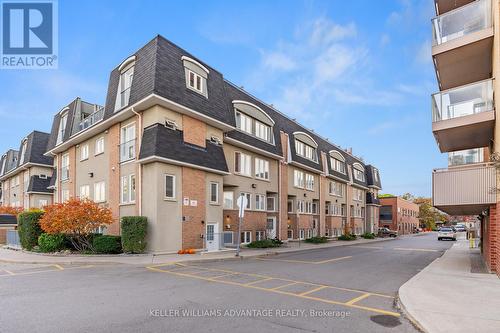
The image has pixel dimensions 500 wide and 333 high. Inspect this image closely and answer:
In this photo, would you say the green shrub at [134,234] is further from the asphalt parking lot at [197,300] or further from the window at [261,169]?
the window at [261,169]

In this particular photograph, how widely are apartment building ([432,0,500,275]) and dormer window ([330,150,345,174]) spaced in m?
27.0

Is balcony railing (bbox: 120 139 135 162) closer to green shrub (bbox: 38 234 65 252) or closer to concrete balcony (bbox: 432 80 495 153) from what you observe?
green shrub (bbox: 38 234 65 252)

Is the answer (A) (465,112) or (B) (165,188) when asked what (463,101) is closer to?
(A) (465,112)

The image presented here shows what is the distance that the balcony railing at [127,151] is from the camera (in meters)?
20.0

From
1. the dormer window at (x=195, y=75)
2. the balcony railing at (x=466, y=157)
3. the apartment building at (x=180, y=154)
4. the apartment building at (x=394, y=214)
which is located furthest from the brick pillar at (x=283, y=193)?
the apartment building at (x=394, y=214)

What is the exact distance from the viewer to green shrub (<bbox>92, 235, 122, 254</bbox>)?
1794 cm

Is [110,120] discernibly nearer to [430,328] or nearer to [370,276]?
[370,276]

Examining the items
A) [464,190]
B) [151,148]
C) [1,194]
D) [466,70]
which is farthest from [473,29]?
[1,194]

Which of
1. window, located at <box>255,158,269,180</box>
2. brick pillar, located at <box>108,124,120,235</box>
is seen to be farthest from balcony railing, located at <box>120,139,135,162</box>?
window, located at <box>255,158,269,180</box>

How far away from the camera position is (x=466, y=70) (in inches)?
614

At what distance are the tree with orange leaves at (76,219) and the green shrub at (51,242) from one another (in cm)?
37

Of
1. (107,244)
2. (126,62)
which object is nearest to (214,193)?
(107,244)

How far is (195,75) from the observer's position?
2130 centimetres

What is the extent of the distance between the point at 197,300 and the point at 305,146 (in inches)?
1120
